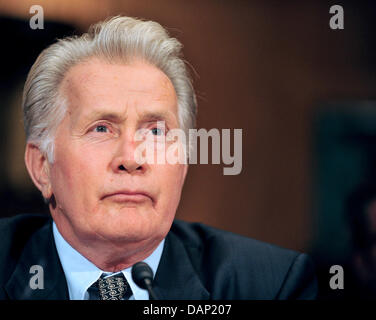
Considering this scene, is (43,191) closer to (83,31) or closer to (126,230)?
(126,230)

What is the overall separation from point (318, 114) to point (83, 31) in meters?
1.12

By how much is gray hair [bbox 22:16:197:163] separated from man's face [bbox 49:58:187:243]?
3cm

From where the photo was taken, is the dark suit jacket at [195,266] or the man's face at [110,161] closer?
the man's face at [110,161]

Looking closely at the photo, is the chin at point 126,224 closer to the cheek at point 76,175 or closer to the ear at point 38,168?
the cheek at point 76,175

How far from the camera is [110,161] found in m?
1.92

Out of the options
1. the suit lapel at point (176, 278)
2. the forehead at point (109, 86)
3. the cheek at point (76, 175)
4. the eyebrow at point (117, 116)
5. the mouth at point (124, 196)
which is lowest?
the suit lapel at point (176, 278)

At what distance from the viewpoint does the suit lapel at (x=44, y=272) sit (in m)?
1.98

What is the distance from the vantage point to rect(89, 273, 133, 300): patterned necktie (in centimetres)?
197

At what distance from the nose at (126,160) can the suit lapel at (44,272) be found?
1.41 feet

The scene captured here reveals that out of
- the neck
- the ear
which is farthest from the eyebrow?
the neck

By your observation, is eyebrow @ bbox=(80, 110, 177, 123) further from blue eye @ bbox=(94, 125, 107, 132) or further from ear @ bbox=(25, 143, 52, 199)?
ear @ bbox=(25, 143, 52, 199)

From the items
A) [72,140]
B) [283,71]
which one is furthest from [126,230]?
[283,71]

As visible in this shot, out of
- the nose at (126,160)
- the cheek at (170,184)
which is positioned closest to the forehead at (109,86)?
the nose at (126,160)

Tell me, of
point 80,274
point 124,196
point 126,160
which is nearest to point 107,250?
point 80,274
